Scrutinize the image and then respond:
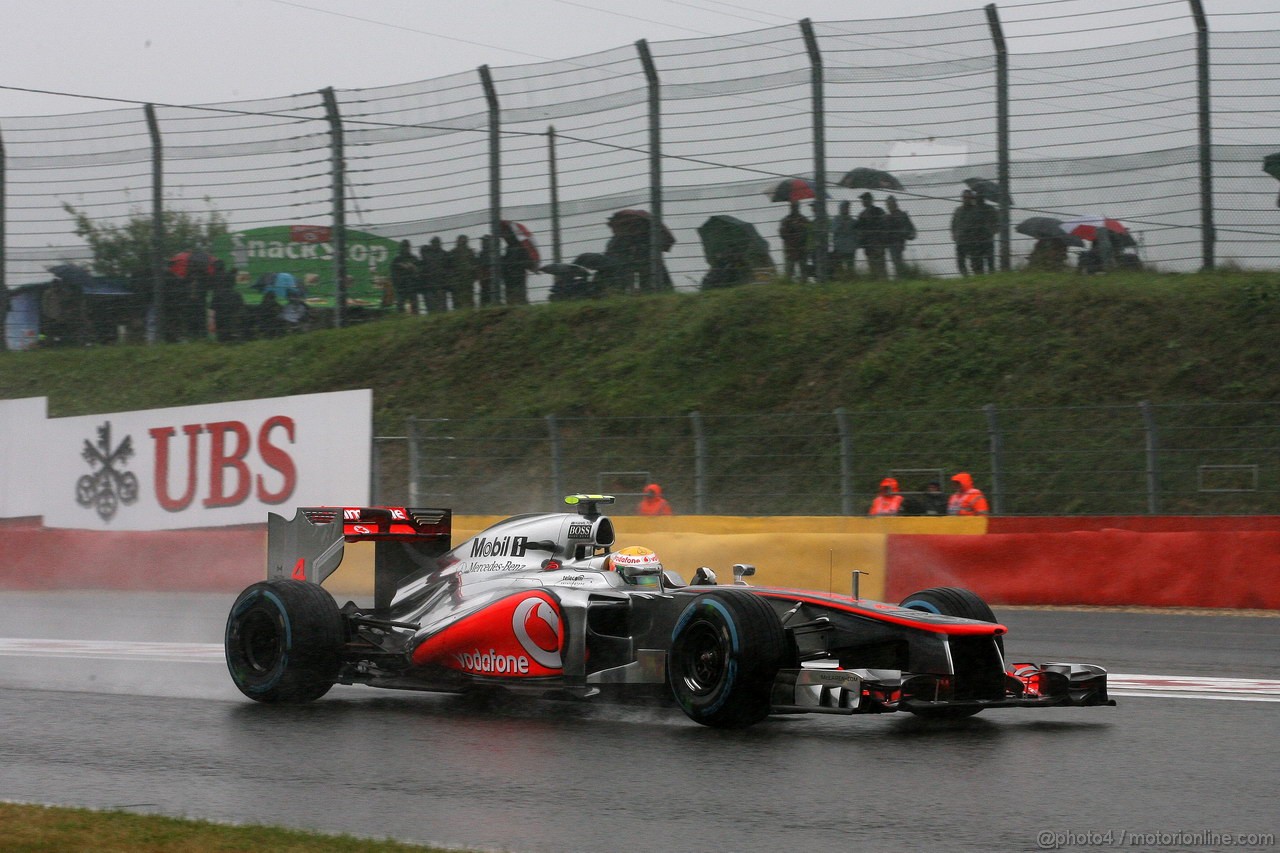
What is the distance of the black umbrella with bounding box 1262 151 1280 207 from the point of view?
18672 millimetres

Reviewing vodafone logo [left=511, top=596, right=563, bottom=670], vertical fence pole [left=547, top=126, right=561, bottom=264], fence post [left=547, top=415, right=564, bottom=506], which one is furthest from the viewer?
vertical fence pole [left=547, top=126, right=561, bottom=264]

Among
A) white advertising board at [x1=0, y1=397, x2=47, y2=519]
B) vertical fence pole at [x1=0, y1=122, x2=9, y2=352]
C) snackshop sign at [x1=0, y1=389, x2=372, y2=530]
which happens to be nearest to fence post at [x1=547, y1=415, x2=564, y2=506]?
snackshop sign at [x1=0, y1=389, x2=372, y2=530]

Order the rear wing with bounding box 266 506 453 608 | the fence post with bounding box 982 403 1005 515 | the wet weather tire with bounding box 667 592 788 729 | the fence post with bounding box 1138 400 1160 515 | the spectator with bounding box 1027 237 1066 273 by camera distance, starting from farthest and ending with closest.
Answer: the spectator with bounding box 1027 237 1066 273 → the fence post with bounding box 982 403 1005 515 → the fence post with bounding box 1138 400 1160 515 → the rear wing with bounding box 266 506 453 608 → the wet weather tire with bounding box 667 592 788 729

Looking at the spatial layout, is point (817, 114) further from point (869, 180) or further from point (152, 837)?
point (152, 837)

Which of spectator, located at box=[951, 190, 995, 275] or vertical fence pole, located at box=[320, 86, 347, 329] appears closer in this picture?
spectator, located at box=[951, 190, 995, 275]

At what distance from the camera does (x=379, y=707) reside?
8.63 metres

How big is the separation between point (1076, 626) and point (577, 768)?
7.29 m

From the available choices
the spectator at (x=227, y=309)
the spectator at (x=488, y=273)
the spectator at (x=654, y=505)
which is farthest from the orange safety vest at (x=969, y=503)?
the spectator at (x=227, y=309)

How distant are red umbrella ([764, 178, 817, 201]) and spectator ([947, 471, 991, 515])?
6.25 m

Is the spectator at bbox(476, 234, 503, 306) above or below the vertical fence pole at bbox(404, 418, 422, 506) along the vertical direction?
above

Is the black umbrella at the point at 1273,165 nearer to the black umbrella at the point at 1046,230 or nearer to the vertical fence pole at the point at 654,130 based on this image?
the black umbrella at the point at 1046,230

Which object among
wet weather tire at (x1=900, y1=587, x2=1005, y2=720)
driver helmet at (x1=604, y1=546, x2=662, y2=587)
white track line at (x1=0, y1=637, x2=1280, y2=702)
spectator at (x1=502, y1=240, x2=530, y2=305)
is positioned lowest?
white track line at (x1=0, y1=637, x2=1280, y2=702)

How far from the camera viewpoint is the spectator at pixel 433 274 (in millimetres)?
24087

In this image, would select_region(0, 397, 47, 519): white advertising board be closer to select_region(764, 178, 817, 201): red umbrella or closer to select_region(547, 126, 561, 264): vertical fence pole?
select_region(547, 126, 561, 264): vertical fence pole
